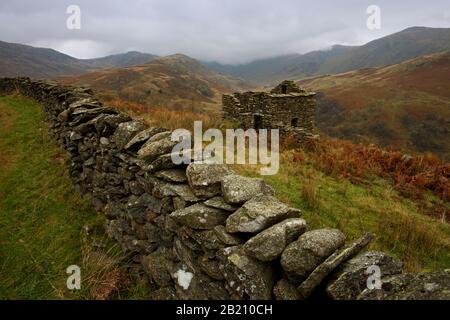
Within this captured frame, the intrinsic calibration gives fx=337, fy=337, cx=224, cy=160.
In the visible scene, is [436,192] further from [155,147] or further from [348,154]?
[155,147]

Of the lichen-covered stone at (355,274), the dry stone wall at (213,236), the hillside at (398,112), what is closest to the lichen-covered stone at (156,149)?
the dry stone wall at (213,236)

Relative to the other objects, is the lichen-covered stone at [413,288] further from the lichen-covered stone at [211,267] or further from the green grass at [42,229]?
the green grass at [42,229]

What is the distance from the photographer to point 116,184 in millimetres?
5938

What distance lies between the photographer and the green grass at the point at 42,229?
191 inches

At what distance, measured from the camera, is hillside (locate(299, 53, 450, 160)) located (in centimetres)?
4991

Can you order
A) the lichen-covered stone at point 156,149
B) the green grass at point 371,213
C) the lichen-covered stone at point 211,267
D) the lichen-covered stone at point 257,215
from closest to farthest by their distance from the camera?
the lichen-covered stone at point 257,215, the lichen-covered stone at point 211,267, the lichen-covered stone at point 156,149, the green grass at point 371,213

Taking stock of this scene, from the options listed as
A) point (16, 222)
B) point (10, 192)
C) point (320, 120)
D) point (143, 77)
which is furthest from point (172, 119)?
point (143, 77)

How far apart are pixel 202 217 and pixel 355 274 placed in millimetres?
1701

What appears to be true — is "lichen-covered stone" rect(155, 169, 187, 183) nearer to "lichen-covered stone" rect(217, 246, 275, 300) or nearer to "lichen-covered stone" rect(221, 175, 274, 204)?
"lichen-covered stone" rect(221, 175, 274, 204)

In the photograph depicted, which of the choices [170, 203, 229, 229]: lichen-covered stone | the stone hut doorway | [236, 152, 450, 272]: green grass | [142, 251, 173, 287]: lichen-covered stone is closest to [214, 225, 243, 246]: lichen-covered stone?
[170, 203, 229, 229]: lichen-covered stone

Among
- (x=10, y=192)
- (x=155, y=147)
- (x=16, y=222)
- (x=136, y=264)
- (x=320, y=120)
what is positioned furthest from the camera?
(x=320, y=120)

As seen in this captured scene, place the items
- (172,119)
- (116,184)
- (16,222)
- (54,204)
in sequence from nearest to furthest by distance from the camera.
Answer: (116,184) < (16,222) < (54,204) < (172,119)

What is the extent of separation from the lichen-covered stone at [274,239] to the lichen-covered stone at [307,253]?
0.09 meters
